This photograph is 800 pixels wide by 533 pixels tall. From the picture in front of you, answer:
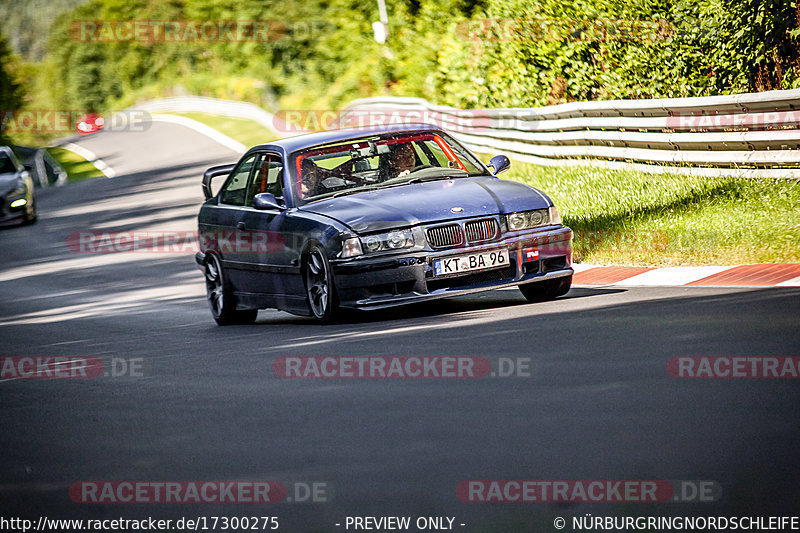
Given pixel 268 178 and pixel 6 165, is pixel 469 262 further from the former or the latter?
pixel 6 165

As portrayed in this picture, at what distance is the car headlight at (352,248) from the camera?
888 cm

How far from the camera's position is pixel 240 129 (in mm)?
50969

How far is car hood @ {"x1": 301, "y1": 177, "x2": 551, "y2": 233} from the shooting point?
8948mm

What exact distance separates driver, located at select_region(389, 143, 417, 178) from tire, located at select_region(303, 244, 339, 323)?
120 cm

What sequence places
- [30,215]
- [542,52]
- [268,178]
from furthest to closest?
[30,215]
[542,52]
[268,178]

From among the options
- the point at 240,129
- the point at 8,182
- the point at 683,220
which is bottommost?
the point at 240,129

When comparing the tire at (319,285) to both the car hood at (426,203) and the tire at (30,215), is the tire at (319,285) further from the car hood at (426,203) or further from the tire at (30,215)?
the tire at (30,215)

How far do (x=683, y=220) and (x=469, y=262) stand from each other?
11.8 feet

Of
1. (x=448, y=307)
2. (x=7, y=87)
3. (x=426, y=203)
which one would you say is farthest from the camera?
(x=7, y=87)

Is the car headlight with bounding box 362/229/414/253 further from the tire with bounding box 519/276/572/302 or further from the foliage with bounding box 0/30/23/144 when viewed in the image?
the foliage with bounding box 0/30/23/144

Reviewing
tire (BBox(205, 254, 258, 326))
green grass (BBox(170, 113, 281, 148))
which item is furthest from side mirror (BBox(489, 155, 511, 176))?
green grass (BBox(170, 113, 281, 148))

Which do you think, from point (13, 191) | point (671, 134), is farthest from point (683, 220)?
point (13, 191)

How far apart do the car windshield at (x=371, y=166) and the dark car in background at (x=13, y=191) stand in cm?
1744

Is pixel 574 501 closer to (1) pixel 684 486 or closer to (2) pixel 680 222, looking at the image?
(1) pixel 684 486
